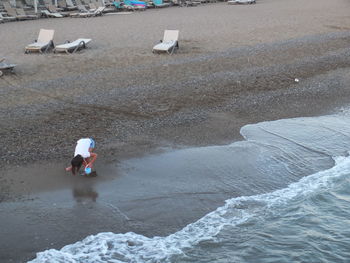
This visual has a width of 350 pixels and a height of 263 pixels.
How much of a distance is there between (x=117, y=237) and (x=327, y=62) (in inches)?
529

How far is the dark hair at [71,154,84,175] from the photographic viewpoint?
8711mm

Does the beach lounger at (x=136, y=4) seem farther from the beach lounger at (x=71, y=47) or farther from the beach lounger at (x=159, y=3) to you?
the beach lounger at (x=71, y=47)

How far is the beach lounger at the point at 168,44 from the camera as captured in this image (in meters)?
18.0

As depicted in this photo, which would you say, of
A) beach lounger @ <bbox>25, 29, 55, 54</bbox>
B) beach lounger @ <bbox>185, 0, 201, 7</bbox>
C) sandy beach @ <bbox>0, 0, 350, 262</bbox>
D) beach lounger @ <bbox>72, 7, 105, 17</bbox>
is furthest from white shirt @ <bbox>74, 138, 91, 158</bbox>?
beach lounger @ <bbox>185, 0, 201, 7</bbox>

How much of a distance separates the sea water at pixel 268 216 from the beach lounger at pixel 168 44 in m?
7.44

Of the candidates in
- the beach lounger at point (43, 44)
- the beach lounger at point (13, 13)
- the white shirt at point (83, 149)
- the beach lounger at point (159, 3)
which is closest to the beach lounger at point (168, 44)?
the beach lounger at point (43, 44)

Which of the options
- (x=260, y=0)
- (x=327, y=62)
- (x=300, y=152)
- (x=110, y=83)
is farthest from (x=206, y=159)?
(x=260, y=0)

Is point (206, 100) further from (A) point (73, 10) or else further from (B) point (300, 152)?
(A) point (73, 10)

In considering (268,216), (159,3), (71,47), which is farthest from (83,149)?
(159,3)

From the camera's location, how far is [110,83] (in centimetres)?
1447

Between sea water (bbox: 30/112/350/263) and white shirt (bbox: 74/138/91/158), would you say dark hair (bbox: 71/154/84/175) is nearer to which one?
white shirt (bbox: 74/138/91/158)

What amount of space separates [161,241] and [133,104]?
601cm

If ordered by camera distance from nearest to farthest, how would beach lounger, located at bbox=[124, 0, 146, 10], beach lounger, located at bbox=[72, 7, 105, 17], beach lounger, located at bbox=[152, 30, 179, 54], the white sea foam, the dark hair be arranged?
the white sea foam → the dark hair → beach lounger, located at bbox=[152, 30, 179, 54] → beach lounger, located at bbox=[72, 7, 105, 17] → beach lounger, located at bbox=[124, 0, 146, 10]

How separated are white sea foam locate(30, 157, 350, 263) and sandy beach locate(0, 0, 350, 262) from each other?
191 millimetres
